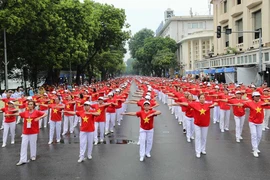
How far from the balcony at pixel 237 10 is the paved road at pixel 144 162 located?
3412cm

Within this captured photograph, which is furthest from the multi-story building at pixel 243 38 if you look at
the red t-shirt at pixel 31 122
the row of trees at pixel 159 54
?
the red t-shirt at pixel 31 122

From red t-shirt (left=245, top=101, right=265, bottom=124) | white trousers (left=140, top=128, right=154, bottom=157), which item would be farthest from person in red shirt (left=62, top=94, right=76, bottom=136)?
red t-shirt (left=245, top=101, right=265, bottom=124)

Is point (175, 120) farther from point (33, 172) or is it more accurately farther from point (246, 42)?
point (246, 42)

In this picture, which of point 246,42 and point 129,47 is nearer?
point 246,42

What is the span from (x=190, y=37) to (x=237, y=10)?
2669cm

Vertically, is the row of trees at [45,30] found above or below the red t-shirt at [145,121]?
above

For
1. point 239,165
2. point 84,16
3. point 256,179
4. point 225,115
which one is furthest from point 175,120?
point 84,16

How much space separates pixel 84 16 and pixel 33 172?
2613 cm

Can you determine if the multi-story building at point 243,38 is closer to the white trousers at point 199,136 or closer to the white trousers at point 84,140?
the white trousers at point 199,136

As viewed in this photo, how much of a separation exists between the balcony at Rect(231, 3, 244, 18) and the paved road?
34120 mm

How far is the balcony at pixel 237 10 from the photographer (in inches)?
1647

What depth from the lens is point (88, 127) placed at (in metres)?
8.32

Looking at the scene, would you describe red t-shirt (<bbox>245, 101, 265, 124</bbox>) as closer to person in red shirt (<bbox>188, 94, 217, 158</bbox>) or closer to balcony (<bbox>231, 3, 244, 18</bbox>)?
person in red shirt (<bbox>188, 94, 217, 158</bbox>)

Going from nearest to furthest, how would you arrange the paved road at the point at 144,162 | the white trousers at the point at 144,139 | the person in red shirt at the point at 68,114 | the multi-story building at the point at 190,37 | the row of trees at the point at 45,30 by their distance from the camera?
the paved road at the point at 144,162 < the white trousers at the point at 144,139 < the person in red shirt at the point at 68,114 < the row of trees at the point at 45,30 < the multi-story building at the point at 190,37
